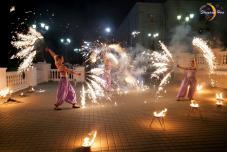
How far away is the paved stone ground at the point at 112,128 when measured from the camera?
6051mm

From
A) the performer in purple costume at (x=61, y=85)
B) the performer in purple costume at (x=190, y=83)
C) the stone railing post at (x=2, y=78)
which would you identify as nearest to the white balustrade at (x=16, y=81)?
the stone railing post at (x=2, y=78)

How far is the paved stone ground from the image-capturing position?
605cm

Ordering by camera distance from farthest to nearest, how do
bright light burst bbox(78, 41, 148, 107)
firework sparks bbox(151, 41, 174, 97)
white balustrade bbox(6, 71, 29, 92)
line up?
1. firework sparks bbox(151, 41, 174, 97)
2. bright light burst bbox(78, 41, 148, 107)
3. white balustrade bbox(6, 71, 29, 92)

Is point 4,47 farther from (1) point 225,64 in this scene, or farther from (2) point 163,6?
(2) point 163,6

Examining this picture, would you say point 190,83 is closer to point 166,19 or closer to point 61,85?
point 61,85

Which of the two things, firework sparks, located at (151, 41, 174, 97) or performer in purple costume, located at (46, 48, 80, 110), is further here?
firework sparks, located at (151, 41, 174, 97)

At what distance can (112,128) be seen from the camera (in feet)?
24.5

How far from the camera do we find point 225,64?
17453 millimetres

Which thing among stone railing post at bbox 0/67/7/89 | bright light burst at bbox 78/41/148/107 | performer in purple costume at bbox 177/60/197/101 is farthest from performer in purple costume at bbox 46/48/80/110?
performer in purple costume at bbox 177/60/197/101

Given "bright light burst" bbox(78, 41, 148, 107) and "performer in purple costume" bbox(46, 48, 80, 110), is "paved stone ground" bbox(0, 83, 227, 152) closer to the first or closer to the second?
"performer in purple costume" bbox(46, 48, 80, 110)

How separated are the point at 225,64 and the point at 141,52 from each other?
2709cm
